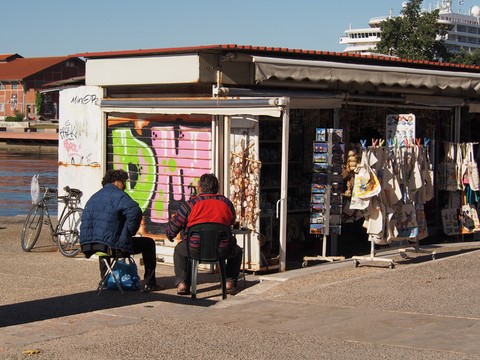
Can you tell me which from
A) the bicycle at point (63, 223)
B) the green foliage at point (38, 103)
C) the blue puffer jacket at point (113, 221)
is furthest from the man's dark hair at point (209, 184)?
the green foliage at point (38, 103)

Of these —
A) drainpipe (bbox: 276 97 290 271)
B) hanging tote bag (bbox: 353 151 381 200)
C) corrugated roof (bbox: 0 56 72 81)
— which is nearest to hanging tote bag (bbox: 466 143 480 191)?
hanging tote bag (bbox: 353 151 381 200)

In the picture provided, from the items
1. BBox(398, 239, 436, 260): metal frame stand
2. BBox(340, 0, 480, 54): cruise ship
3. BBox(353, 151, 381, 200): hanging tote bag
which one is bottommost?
BBox(398, 239, 436, 260): metal frame stand

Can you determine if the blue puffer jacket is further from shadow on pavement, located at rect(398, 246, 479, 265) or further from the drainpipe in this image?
shadow on pavement, located at rect(398, 246, 479, 265)

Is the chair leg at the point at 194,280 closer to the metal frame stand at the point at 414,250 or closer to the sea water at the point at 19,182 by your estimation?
the metal frame stand at the point at 414,250

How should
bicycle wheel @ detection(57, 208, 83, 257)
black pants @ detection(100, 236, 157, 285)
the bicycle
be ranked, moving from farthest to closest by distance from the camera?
the bicycle
bicycle wheel @ detection(57, 208, 83, 257)
black pants @ detection(100, 236, 157, 285)

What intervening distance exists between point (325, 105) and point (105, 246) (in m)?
4.06

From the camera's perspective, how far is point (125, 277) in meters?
10.4

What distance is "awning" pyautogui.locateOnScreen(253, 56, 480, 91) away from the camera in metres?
11.3

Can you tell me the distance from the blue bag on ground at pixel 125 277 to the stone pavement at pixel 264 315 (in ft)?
0.49

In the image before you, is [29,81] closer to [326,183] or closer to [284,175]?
[326,183]

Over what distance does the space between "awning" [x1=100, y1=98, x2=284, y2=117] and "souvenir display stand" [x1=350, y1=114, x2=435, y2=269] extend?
4.82 feet

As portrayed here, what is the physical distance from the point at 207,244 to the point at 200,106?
241 cm

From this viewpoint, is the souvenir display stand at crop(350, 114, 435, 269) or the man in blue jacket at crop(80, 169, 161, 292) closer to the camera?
the man in blue jacket at crop(80, 169, 161, 292)

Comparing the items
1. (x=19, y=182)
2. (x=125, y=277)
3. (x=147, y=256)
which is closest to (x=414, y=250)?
(x=147, y=256)
